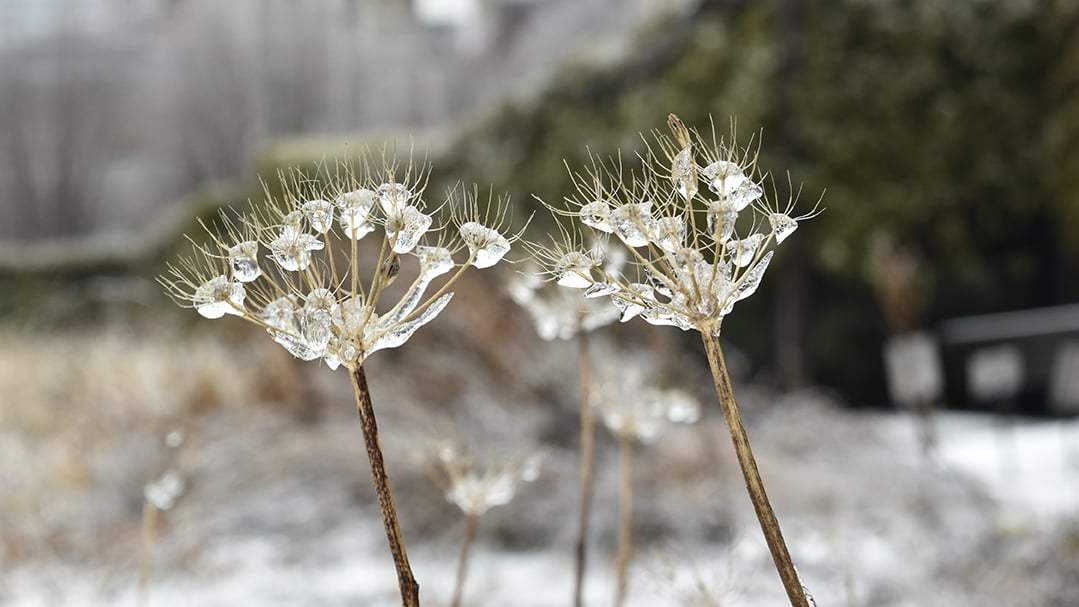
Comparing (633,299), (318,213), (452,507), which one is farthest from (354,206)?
(452,507)

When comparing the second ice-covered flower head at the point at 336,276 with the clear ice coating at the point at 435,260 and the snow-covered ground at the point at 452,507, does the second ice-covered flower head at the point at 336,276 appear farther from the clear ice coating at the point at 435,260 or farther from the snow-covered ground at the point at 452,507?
the snow-covered ground at the point at 452,507

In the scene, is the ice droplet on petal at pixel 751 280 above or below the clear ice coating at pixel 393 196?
below

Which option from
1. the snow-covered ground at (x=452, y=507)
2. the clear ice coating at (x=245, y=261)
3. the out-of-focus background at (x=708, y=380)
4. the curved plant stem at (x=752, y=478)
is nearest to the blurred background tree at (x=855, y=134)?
the out-of-focus background at (x=708, y=380)

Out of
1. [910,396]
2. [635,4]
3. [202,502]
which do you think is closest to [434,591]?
[202,502]

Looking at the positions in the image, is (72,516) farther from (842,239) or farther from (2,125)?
(2,125)

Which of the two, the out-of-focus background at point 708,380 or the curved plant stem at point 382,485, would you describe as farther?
→ the out-of-focus background at point 708,380

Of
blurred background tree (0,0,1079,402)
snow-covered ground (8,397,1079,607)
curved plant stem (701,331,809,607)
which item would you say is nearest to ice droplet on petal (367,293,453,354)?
curved plant stem (701,331,809,607)

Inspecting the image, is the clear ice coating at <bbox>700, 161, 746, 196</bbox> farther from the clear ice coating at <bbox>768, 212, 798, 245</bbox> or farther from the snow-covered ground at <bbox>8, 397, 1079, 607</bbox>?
the snow-covered ground at <bbox>8, 397, 1079, 607</bbox>
